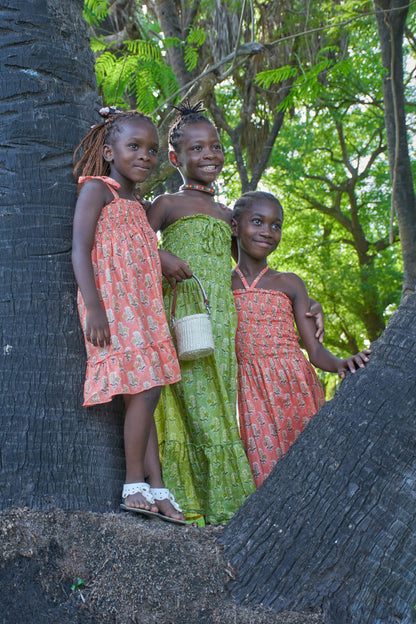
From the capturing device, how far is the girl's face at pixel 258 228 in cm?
405

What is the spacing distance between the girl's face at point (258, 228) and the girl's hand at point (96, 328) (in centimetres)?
151

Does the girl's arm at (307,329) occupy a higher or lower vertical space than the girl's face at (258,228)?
lower

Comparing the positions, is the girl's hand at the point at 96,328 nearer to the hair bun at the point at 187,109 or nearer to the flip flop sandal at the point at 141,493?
the flip flop sandal at the point at 141,493

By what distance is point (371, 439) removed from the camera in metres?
2.32

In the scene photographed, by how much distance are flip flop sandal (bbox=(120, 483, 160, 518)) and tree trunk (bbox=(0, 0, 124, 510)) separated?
36 mm

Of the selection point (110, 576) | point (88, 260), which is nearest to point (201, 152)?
point (88, 260)

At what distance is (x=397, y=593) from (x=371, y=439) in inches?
19.8

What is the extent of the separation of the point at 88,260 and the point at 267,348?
1.49m

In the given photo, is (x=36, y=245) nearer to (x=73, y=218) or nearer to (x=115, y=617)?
(x=73, y=218)

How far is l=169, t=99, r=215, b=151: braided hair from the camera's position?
155 inches

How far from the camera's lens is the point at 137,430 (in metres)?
2.82

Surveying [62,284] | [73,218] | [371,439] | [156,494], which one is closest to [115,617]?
[156,494]

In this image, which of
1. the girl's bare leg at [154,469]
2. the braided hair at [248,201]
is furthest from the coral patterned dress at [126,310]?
the braided hair at [248,201]

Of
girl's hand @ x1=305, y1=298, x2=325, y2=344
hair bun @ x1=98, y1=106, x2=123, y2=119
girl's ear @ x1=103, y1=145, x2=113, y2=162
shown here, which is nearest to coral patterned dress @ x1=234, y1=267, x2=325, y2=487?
girl's hand @ x1=305, y1=298, x2=325, y2=344
